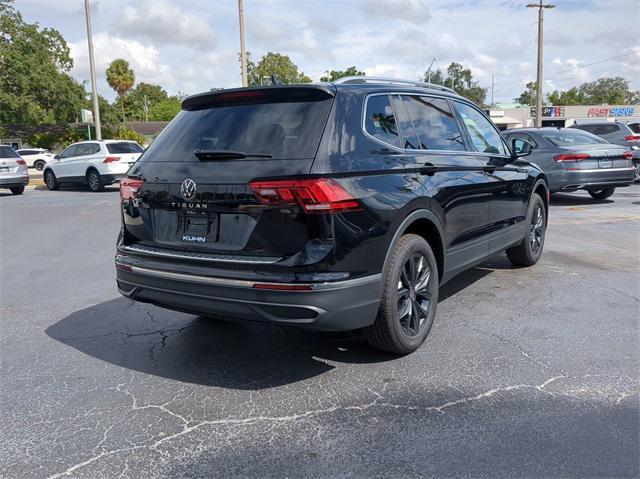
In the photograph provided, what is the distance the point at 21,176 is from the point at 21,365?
1574 cm

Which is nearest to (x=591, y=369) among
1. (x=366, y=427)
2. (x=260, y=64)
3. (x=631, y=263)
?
(x=366, y=427)

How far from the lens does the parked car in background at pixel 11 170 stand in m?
17.3

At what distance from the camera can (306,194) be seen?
3.17 metres

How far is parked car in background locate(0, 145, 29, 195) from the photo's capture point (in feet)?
56.7

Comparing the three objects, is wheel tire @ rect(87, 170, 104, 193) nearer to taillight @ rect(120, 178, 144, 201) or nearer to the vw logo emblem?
taillight @ rect(120, 178, 144, 201)

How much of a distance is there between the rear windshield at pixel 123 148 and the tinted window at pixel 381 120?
15899 mm

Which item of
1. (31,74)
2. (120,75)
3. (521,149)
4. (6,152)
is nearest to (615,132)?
(521,149)

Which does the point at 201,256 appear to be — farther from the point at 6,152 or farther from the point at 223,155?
the point at 6,152

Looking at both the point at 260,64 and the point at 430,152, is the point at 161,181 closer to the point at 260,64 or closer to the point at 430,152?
the point at 430,152

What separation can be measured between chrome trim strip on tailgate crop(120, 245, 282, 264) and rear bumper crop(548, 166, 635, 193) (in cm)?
979

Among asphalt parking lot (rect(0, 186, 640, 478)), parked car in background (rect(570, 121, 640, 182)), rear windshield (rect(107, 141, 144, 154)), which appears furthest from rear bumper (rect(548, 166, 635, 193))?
rear windshield (rect(107, 141, 144, 154))

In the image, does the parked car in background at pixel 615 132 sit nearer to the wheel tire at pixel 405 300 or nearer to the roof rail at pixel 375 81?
the roof rail at pixel 375 81

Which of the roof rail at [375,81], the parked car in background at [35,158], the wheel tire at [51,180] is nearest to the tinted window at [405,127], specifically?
the roof rail at [375,81]

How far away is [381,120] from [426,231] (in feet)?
2.97
